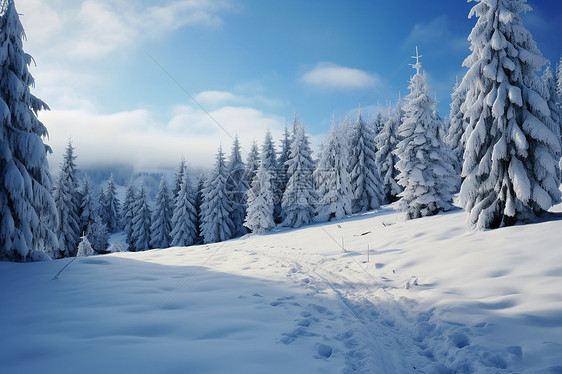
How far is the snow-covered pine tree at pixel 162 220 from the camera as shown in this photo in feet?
136

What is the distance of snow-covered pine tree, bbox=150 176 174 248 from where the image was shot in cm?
4159

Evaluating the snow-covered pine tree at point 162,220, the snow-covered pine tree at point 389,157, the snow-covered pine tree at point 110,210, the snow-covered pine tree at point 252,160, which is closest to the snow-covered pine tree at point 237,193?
the snow-covered pine tree at point 252,160

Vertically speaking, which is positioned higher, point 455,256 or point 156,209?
point 156,209

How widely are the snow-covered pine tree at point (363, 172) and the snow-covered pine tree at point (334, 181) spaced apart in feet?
11.1

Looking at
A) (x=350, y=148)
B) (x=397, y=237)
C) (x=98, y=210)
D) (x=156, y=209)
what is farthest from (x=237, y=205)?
(x=98, y=210)

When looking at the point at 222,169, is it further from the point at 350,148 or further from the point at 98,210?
the point at 98,210

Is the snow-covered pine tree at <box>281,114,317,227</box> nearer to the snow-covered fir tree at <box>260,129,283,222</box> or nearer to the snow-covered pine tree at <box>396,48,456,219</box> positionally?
the snow-covered fir tree at <box>260,129,283,222</box>

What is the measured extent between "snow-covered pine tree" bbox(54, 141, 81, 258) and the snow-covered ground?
100ft

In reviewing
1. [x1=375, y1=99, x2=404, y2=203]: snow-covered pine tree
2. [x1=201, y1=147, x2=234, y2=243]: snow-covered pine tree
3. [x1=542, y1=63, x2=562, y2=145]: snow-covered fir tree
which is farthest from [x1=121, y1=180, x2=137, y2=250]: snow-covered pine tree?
[x1=542, y1=63, x2=562, y2=145]: snow-covered fir tree

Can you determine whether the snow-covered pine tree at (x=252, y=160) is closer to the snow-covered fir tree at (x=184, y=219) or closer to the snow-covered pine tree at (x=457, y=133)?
the snow-covered fir tree at (x=184, y=219)

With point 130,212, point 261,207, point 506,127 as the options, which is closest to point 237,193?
point 261,207

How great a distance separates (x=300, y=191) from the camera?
31.4 m

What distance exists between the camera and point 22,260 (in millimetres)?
9312

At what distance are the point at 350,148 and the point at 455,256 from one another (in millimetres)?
28243
